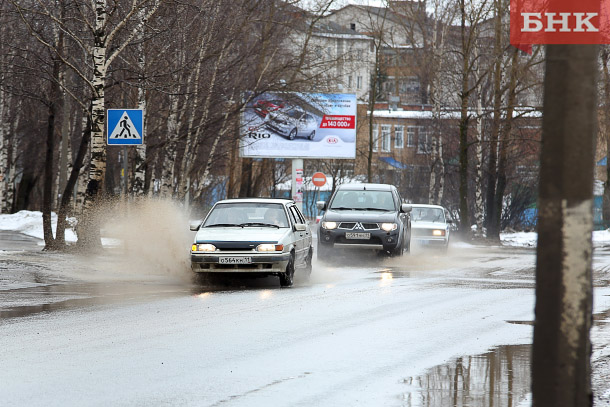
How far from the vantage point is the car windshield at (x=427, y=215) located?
29.8m

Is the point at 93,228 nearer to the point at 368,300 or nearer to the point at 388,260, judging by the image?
the point at 388,260

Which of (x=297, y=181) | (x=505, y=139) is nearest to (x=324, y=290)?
(x=505, y=139)

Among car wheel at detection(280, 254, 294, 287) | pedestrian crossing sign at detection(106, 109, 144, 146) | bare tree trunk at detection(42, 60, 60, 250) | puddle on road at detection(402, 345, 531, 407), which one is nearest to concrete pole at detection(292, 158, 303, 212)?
bare tree trunk at detection(42, 60, 60, 250)

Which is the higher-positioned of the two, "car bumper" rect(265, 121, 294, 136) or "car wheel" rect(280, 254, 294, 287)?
"car bumper" rect(265, 121, 294, 136)

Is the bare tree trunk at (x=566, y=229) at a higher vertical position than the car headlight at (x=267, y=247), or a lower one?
higher

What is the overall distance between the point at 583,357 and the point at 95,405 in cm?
330

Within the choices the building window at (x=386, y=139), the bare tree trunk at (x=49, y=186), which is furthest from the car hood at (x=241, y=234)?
the building window at (x=386, y=139)

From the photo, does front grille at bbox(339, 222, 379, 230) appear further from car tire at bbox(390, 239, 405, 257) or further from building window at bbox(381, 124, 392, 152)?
building window at bbox(381, 124, 392, 152)

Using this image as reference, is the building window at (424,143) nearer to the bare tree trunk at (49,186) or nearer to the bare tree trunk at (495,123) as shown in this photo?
the bare tree trunk at (495,123)

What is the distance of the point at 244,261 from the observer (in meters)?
15.6

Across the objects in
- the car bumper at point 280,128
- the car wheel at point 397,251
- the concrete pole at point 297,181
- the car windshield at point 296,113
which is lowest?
the car wheel at point 397,251

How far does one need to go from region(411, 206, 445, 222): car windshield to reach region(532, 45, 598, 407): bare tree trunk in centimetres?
2503

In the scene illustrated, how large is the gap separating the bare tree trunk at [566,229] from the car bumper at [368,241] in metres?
17.6

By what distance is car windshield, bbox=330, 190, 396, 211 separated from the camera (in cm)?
2370
